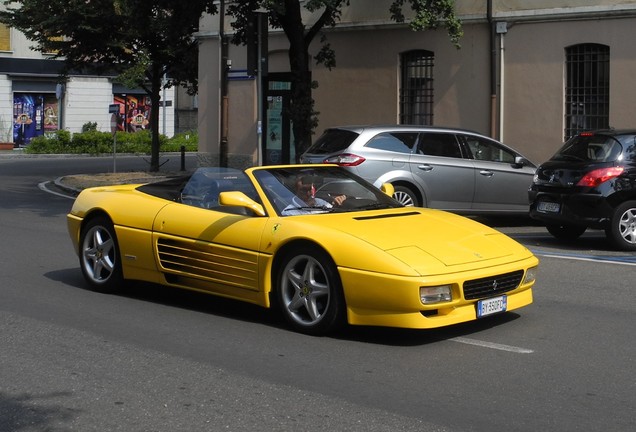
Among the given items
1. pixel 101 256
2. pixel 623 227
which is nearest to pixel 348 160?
pixel 623 227

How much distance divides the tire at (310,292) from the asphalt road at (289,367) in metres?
0.14

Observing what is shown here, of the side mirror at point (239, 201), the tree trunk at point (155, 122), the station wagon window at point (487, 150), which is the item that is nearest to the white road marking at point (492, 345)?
the side mirror at point (239, 201)

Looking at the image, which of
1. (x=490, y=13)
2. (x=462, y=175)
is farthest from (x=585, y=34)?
(x=462, y=175)

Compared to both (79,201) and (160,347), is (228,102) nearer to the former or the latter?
(79,201)

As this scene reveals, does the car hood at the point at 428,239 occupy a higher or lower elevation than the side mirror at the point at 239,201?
lower

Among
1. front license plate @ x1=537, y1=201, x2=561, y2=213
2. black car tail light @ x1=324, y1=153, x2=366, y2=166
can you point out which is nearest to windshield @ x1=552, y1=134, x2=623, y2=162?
front license plate @ x1=537, y1=201, x2=561, y2=213

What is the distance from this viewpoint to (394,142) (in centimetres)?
1642

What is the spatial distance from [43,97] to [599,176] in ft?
143

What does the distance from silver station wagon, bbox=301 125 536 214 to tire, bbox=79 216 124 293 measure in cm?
641

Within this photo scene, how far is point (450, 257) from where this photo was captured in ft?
25.8

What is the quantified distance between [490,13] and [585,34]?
2.20 m

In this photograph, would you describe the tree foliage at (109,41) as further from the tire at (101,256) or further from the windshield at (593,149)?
the tire at (101,256)

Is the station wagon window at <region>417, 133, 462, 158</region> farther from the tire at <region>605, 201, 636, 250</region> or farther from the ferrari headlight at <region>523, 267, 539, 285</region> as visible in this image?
the ferrari headlight at <region>523, 267, 539, 285</region>

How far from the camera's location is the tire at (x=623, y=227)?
44.9 feet
